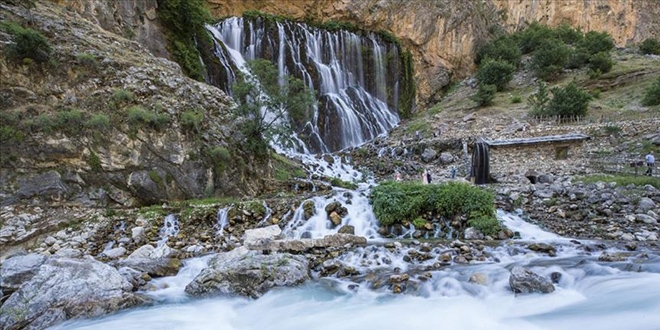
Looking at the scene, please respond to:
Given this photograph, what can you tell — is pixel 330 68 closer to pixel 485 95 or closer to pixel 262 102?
pixel 485 95

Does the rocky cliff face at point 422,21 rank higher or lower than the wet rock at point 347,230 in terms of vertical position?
higher

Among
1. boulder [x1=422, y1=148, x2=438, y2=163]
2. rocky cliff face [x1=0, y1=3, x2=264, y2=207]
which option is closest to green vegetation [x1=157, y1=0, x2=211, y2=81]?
rocky cliff face [x1=0, y1=3, x2=264, y2=207]

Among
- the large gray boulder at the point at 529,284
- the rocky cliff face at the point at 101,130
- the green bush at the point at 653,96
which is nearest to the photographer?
the large gray boulder at the point at 529,284

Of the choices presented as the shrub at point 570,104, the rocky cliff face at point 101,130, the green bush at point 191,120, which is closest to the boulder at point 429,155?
the shrub at point 570,104

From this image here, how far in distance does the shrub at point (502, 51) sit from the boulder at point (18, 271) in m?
40.8

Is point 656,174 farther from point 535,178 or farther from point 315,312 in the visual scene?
point 315,312

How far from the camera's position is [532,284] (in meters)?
6.32

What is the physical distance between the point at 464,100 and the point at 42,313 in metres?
35.9

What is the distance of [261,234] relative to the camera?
10.5 m

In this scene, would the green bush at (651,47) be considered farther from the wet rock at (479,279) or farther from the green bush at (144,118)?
the green bush at (144,118)

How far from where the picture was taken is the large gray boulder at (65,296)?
18.4 ft

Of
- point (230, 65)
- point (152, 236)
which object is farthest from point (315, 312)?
point (230, 65)

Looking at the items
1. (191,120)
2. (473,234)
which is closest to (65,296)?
(191,120)

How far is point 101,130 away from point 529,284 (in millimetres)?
12988
